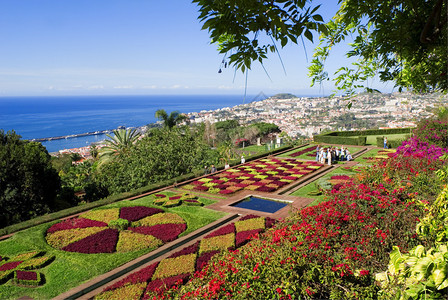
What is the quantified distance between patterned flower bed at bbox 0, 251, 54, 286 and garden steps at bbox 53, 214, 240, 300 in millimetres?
1183

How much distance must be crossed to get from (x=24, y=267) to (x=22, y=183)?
5579 mm

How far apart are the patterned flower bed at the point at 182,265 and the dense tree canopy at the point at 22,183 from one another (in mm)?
7480

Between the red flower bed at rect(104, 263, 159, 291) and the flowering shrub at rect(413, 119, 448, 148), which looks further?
the flowering shrub at rect(413, 119, 448, 148)

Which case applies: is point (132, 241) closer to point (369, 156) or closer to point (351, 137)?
point (369, 156)

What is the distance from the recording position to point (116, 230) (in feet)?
33.2

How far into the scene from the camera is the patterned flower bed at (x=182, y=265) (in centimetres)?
662

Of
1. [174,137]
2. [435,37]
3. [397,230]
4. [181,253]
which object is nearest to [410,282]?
[435,37]

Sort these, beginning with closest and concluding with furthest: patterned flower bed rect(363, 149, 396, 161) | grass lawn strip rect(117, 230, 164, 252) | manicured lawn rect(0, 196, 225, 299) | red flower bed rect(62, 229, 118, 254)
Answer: manicured lawn rect(0, 196, 225, 299), red flower bed rect(62, 229, 118, 254), grass lawn strip rect(117, 230, 164, 252), patterned flower bed rect(363, 149, 396, 161)

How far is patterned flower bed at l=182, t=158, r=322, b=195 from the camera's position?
1501 cm

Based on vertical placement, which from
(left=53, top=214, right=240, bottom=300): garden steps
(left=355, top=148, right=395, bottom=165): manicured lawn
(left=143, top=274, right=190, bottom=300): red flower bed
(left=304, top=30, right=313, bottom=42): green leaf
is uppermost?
(left=304, top=30, right=313, bottom=42): green leaf

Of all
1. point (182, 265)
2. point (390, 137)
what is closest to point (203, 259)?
point (182, 265)

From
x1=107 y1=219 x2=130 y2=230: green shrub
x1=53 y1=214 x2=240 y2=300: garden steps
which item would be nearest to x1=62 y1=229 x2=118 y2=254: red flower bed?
x1=107 y1=219 x2=130 y2=230: green shrub

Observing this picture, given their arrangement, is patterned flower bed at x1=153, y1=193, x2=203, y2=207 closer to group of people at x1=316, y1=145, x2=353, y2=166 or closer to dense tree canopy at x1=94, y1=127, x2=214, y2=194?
dense tree canopy at x1=94, y1=127, x2=214, y2=194

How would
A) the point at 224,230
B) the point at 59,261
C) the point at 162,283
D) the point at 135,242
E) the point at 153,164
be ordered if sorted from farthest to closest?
1. the point at 153,164
2. the point at 224,230
3. the point at 135,242
4. the point at 59,261
5. the point at 162,283
